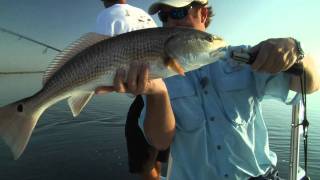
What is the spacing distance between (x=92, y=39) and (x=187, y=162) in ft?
4.28

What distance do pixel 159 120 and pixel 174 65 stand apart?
2.13 ft

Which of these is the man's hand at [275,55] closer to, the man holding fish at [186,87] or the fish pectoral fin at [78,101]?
the man holding fish at [186,87]

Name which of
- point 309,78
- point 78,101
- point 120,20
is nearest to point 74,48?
point 78,101

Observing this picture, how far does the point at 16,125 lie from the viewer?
2670 millimetres

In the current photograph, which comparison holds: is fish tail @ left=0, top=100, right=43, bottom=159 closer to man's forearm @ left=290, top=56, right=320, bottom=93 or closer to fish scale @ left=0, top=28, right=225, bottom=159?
fish scale @ left=0, top=28, right=225, bottom=159

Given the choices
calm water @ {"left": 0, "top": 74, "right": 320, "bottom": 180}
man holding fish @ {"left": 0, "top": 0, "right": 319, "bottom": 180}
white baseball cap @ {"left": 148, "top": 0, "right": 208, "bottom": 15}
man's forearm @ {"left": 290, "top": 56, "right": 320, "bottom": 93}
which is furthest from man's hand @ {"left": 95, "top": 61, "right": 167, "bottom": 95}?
calm water @ {"left": 0, "top": 74, "right": 320, "bottom": 180}

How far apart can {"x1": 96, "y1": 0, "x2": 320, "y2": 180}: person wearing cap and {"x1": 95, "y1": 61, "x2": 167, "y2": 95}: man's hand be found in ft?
0.04

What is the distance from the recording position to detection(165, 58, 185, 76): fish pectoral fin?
2613 mm

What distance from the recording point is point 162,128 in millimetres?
3137

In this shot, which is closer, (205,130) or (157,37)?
(157,37)

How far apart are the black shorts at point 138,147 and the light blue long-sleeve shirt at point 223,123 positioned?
258cm

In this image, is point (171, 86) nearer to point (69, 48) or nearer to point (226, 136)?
point (226, 136)

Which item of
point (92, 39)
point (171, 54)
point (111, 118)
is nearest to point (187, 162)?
point (171, 54)

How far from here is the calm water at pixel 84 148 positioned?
27.0 ft
